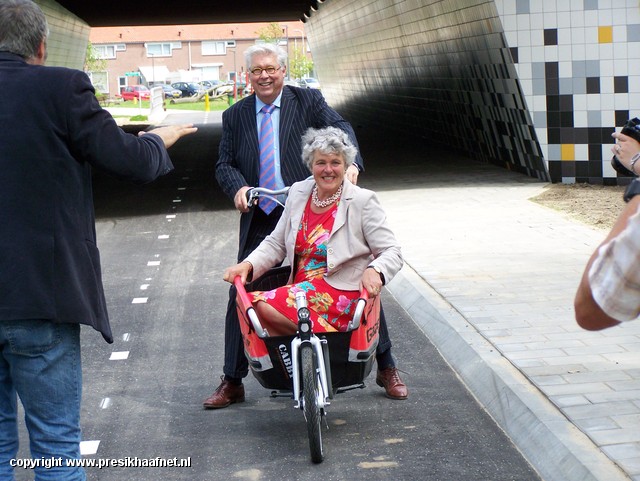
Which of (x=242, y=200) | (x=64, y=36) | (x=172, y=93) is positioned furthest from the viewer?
(x=172, y=93)

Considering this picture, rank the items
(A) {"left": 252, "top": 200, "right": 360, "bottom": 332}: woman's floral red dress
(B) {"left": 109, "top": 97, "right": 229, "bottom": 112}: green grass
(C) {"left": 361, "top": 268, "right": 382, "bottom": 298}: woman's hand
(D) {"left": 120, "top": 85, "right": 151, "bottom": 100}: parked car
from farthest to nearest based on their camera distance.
Answer: (D) {"left": 120, "top": 85, "right": 151, "bottom": 100}: parked car → (B) {"left": 109, "top": 97, "right": 229, "bottom": 112}: green grass → (A) {"left": 252, "top": 200, "right": 360, "bottom": 332}: woman's floral red dress → (C) {"left": 361, "top": 268, "right": 382, "bottom": 298}: woman's hand

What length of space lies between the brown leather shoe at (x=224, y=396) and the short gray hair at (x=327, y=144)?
1.40m

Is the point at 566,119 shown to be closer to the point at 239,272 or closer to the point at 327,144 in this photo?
the point at 327,144

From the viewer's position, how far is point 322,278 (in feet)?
18.7

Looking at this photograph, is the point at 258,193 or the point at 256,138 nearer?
the point at 258,193

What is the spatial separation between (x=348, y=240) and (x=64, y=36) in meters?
30.0

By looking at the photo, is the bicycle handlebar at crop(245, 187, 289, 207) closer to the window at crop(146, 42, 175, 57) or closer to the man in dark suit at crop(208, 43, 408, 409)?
the man in dark suit at crop(208, 43, 408, 409)

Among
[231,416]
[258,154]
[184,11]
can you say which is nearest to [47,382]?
[231,416]

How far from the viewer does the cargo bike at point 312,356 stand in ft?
16.9

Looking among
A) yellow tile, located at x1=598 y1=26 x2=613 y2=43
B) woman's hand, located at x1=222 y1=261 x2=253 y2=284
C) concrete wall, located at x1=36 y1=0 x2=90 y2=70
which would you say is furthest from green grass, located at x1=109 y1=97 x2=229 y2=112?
woman's hand, located at x1=222 y1=261 x2=253 y2=284

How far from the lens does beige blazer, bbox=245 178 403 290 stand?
5688mm

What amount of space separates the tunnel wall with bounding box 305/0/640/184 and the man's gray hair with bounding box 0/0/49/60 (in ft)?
42.4

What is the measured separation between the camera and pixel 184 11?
1582 inches

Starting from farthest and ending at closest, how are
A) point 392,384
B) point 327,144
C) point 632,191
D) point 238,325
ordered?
point 392,384 → point 238,325 → point 327,144 → point 632,191
